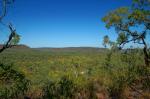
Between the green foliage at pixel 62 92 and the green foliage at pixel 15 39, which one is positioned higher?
the green foliage at pixel 15 39

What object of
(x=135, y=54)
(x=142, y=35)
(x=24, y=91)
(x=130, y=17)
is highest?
(x=130, y=17)

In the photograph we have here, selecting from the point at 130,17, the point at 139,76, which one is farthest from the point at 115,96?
the point at 130,17

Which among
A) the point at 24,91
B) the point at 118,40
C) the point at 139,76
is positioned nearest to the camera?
the point at 24,91

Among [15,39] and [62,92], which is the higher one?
[15,39]

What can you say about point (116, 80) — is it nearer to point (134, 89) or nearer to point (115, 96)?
point (134, 89)

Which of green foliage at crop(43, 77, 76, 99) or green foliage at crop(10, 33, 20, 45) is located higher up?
green foliage at crop(10, 33, 20, 45)

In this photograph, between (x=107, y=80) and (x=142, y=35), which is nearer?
(x=107, y=80)

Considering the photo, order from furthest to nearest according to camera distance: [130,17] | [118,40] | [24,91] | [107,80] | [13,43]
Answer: [118,40] < [130,17] < [107,80] < [24,91] < [13,43]

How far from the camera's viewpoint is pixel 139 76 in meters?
13.1

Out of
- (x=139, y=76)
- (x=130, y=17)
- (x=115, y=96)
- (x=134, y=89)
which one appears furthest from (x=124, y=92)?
(x=130, y=17)

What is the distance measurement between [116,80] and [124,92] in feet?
4.60

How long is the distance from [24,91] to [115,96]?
3.91 m

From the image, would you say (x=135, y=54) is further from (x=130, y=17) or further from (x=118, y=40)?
(x=130, y=17)

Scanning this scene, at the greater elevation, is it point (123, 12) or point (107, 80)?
point (123, 12)
